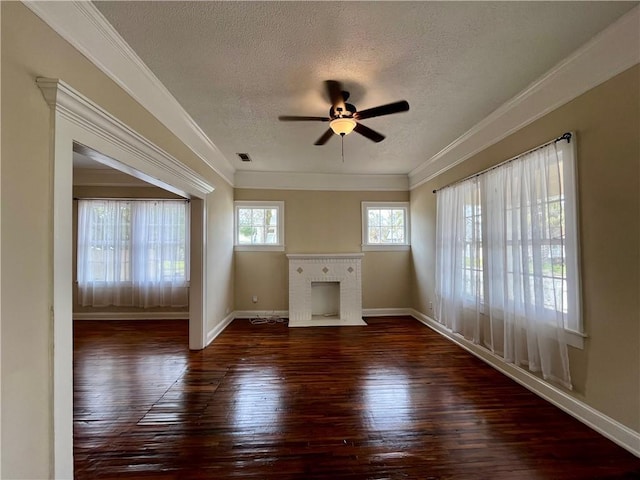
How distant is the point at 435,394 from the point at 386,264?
3.11m

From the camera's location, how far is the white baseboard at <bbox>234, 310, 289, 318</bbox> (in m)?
5.36

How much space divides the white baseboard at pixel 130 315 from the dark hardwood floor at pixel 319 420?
164cm

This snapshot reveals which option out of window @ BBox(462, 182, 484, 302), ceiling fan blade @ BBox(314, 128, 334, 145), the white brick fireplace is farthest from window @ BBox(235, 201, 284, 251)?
window @ BBox(462, 182, 484, 302)

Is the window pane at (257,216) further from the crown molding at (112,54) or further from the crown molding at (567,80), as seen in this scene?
the crown molding at (567,80)

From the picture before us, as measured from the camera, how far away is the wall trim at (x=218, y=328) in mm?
3996

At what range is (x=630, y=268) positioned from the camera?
185cm

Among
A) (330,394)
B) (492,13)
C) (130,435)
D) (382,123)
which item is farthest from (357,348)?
(492,13)

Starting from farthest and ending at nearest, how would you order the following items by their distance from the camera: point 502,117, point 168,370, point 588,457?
point 168,370
point 502,117
point 588,457

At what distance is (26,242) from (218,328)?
340 cm

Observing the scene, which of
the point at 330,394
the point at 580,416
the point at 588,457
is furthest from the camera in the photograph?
the point at 330,394

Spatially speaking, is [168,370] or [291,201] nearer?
[168,370]

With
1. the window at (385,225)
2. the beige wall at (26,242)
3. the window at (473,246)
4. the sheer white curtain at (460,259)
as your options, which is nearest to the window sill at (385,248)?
the window at (385,225)

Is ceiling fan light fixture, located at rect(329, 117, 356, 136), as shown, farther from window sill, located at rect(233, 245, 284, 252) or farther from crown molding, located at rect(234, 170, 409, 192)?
window sill, located at rect(233, 245, 284, 252)

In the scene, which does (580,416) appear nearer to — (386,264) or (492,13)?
(492,13)
